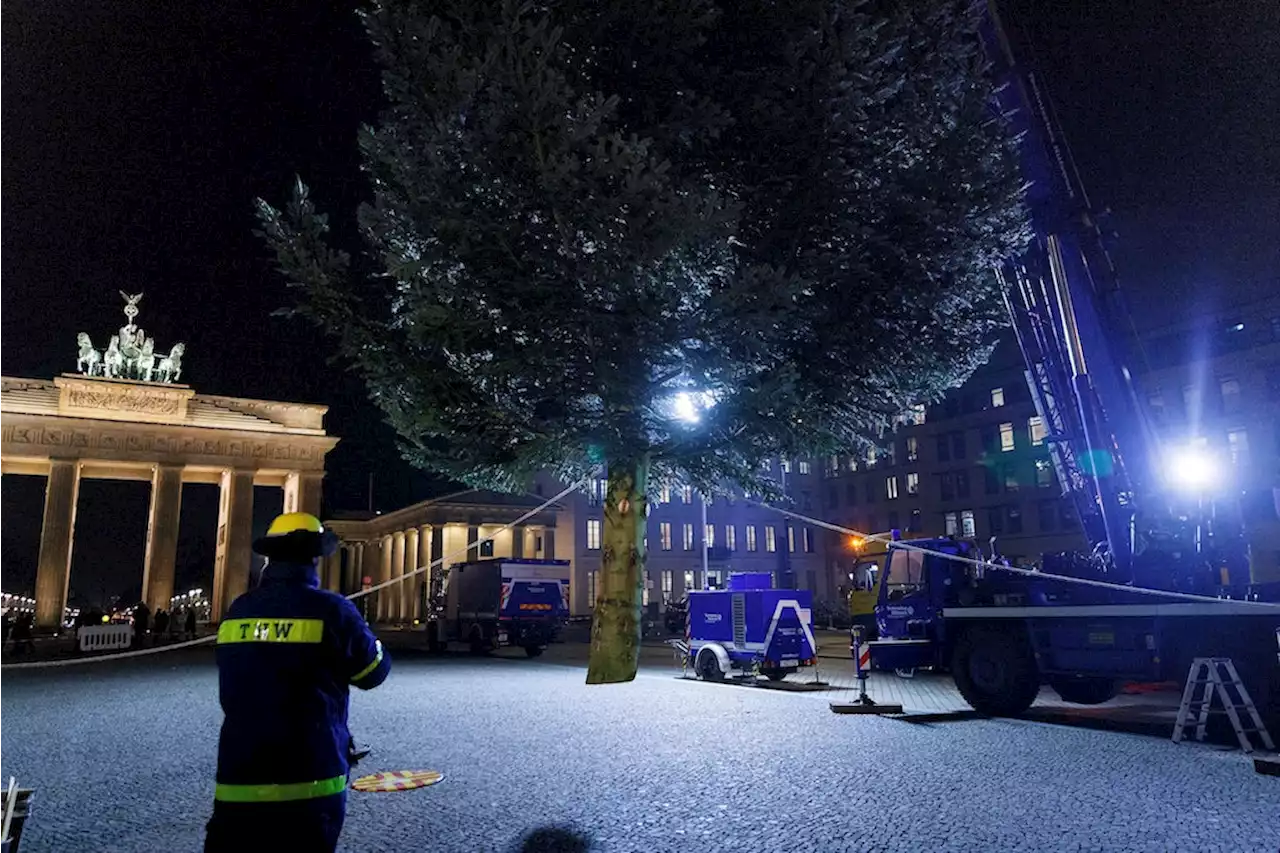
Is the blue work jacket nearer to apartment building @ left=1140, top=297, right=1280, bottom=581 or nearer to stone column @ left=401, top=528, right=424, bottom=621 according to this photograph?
apartment building @ left=1140, top=297, right=1280, bottom=581

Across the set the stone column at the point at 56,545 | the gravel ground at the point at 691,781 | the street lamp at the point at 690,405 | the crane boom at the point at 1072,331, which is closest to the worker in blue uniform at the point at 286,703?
the gravel ground at the point at 691,781

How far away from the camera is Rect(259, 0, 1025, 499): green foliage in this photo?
11156 millimetres

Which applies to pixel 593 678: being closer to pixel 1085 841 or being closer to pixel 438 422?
pixel 438 422

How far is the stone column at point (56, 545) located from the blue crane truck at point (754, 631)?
47796 mm

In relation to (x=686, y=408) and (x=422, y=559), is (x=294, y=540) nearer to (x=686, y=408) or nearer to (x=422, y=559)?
(x=686, y=408)

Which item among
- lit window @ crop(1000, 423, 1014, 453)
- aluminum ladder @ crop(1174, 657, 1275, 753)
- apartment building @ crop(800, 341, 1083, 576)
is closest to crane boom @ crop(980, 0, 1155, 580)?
aluminum ladder @ crop(1174, 657, 1275, 753)

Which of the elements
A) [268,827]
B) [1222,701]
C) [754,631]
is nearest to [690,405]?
[754,631]

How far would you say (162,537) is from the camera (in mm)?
54500

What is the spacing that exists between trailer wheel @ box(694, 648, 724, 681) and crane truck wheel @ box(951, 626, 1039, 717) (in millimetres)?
5733

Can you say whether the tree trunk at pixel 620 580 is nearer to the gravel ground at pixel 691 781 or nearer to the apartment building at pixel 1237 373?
the gravel ground at pixel 691 781

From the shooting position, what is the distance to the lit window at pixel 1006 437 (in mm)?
59544

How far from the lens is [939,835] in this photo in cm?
544

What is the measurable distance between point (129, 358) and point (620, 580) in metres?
54.4

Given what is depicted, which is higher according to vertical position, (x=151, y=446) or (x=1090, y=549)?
(x=151, y=446)
